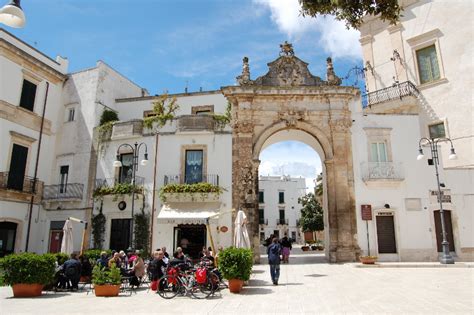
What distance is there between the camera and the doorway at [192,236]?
1870 centimetres

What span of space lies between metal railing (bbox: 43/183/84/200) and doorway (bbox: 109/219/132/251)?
9.65 ft

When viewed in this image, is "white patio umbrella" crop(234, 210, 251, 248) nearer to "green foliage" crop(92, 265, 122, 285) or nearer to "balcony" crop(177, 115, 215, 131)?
"green foliage" crop(92, 265, 122, 285)

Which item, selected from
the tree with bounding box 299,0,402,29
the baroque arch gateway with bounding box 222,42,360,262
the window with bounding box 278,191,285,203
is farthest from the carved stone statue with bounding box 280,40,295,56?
the window with bounding box 278,191,285,203

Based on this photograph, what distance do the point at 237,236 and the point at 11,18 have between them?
949cm

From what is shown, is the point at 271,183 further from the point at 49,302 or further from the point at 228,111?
the point at 49,302

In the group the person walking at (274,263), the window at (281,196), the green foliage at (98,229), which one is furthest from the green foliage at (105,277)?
the window at (281,196)

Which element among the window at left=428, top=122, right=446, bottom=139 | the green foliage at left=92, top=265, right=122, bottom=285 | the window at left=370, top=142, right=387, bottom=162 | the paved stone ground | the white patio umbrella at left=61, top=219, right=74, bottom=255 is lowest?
the paved stone ground

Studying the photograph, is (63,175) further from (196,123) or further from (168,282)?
(168,282)

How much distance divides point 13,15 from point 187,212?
1370cm

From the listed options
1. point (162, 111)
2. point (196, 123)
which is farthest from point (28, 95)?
point (196, 123)

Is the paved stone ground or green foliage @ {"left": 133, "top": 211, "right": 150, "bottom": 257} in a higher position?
green foliage @ {"left": 133, "top": 211, "right": 150, "bottom": 257}

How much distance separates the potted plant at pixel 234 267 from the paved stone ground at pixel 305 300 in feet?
0.96

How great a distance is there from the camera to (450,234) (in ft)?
58.9

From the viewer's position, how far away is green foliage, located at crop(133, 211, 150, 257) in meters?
18.5
